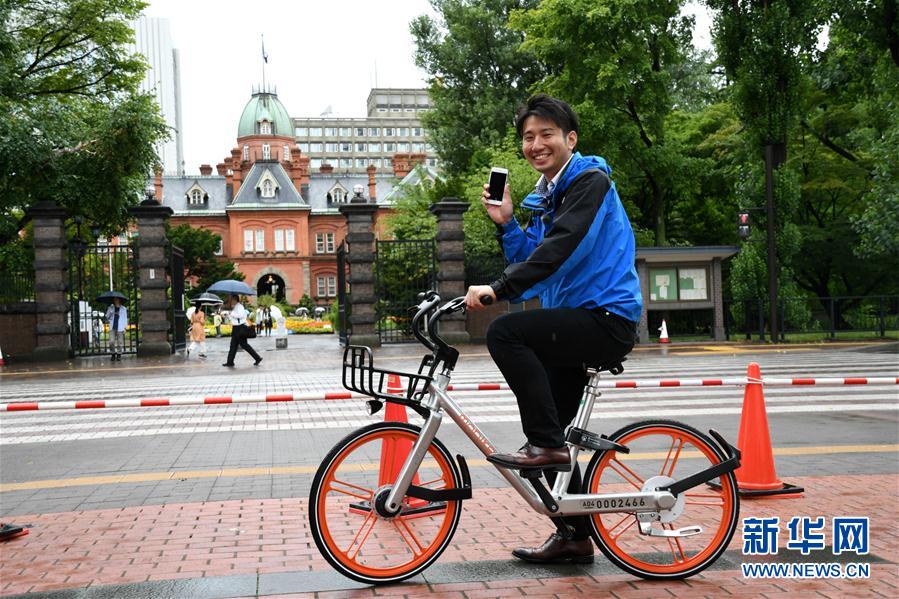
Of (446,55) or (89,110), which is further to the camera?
(446,55)

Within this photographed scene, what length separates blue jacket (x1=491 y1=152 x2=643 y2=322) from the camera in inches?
148

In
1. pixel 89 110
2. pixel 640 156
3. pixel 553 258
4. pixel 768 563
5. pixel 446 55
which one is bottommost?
pixel 768 563

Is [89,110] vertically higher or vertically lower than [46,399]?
higher

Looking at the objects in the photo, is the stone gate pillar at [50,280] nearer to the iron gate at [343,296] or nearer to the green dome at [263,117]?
the iron gate at [343,296]

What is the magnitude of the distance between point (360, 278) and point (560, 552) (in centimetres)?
2129

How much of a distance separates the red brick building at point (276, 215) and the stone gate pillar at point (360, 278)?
177 ft

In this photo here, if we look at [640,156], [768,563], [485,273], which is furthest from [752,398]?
[640,156]

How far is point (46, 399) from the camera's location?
1286 centimetres

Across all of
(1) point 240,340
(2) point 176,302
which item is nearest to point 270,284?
(2) point 176,302

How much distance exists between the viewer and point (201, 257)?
2596 inches

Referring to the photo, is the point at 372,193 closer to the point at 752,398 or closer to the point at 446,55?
the point at 446,55

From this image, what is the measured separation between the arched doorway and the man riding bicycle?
3232 inches

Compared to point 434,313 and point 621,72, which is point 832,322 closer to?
point 621,72

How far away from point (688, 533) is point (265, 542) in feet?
7.38
